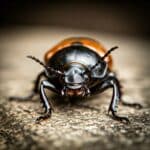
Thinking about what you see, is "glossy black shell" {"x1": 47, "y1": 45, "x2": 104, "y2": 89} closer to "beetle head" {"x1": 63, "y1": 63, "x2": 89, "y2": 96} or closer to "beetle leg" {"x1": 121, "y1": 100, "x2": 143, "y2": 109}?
"beetle head" {"x1": 63, "y1": 63, "x2": 89, "y2": 96}

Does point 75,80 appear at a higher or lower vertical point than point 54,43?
lower

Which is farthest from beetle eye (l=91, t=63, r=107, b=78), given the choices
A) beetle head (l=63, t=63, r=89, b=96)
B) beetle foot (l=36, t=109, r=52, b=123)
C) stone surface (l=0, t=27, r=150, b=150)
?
beetle foot (l=36, t=109, r=52, b=123)

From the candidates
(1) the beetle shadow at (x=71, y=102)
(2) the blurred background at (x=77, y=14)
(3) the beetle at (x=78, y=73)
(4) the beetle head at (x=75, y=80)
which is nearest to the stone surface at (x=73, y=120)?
(1) the beetle shadow at (x=71, y=102)

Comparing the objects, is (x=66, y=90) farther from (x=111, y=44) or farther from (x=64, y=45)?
(x=111, y=44)

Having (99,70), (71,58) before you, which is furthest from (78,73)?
(99,70)

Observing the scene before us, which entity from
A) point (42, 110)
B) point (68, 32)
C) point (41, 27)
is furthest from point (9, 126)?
point (41, 27)

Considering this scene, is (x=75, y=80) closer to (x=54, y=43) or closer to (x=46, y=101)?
(x=46, y=101)

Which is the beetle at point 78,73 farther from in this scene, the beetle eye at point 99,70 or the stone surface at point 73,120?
the stone surface at point 73,120
